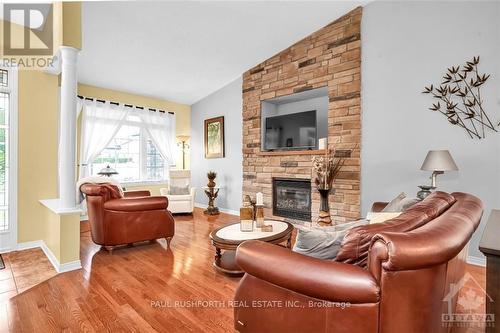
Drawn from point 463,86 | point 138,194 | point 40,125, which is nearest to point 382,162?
point 463,86

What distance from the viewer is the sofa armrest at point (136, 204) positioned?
121 inches

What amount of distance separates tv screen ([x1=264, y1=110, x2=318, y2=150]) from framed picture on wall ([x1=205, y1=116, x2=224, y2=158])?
1306 millimetres

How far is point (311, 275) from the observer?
1.16 metres

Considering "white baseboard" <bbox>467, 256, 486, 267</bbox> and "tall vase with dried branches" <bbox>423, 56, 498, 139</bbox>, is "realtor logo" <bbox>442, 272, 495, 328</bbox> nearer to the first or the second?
"white baseboard" <bbox>467, 256, 486, 267</bbox>

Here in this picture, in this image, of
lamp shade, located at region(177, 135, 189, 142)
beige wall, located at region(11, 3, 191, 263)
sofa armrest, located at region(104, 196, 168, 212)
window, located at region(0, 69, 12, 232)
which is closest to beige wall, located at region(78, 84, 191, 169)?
lamp shade, located at region(177, 135, 189, 142)

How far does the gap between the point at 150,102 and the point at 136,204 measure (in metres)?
3.68

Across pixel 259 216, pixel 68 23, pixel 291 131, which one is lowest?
pixel 259 216

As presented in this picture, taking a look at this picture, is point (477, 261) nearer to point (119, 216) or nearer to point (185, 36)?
point (119, 216)

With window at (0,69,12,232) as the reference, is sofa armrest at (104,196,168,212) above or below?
below

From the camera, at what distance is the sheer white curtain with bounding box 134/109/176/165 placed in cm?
603

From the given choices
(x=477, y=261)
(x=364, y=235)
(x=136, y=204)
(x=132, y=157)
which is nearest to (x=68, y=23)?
(x=136, y=204)

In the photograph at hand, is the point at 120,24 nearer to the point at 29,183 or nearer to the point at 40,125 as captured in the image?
the point at 40,125

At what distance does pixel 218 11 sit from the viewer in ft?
11.4

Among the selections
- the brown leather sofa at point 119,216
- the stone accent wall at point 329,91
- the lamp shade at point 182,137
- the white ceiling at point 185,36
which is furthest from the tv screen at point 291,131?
the brown leather sofa at point 119,216
